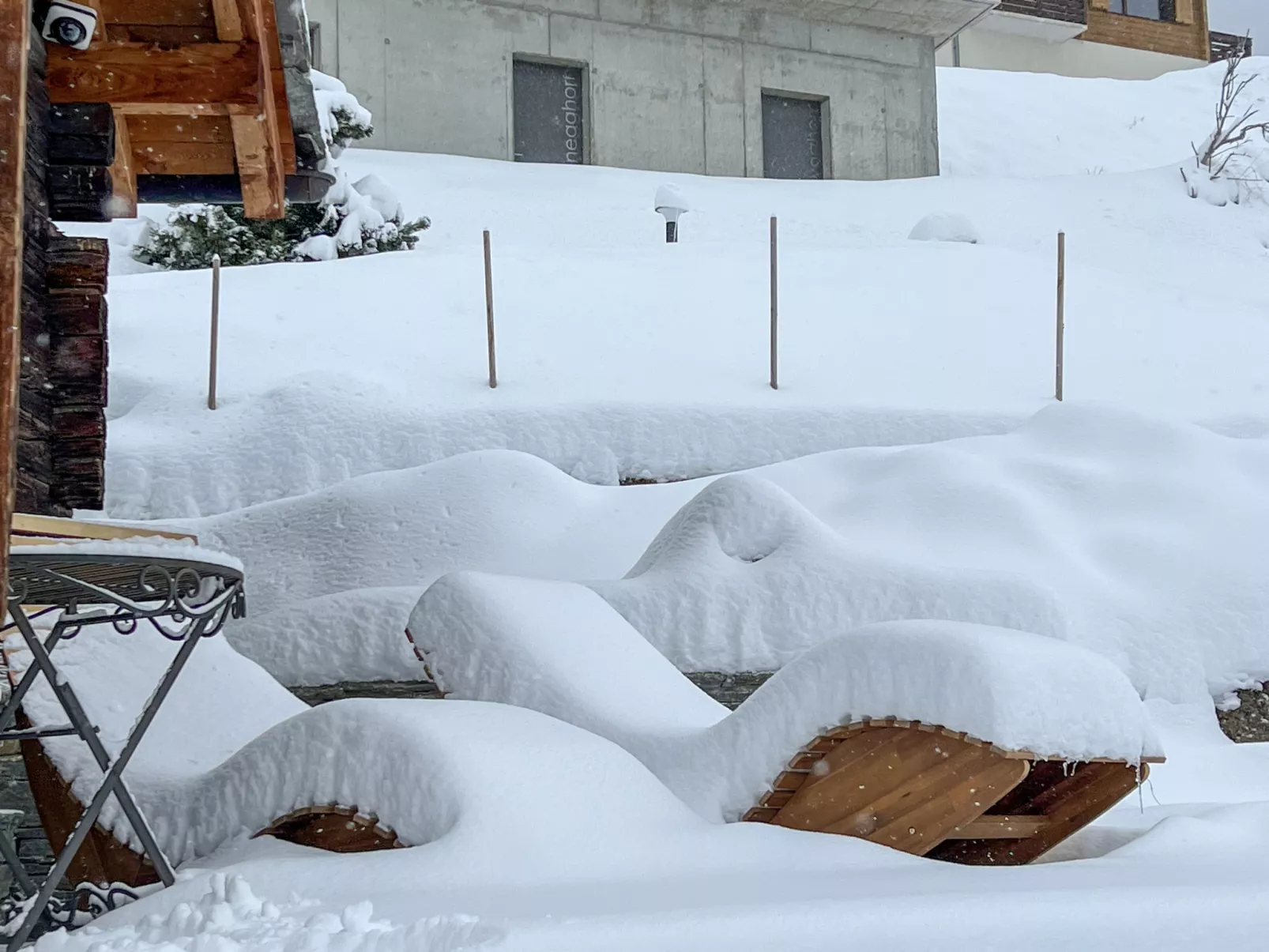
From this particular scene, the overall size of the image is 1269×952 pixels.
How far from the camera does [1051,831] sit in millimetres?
3094

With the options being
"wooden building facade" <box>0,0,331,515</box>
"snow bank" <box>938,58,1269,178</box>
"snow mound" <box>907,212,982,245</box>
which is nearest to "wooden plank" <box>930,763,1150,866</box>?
"wooden building facade" <box>0,0,331,515</box>

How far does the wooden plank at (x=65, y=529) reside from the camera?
6.99 ft

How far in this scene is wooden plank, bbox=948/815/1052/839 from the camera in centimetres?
289

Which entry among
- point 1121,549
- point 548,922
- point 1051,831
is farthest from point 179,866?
point 1121,549

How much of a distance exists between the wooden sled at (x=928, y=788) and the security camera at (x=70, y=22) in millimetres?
3039

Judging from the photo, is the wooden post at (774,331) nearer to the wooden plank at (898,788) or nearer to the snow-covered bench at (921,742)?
the snow-covered bench at (921,742)

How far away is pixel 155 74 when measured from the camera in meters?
4.21

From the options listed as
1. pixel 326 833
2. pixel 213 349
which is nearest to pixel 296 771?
pixel 326 833

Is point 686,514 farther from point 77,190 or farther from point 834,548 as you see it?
point 77,190

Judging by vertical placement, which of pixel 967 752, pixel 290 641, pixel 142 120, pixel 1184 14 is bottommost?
pixel 290 641

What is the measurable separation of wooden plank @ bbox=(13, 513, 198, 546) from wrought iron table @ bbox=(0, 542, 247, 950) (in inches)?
3.1

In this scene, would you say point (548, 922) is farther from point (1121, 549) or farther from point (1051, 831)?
point (1121, 549)

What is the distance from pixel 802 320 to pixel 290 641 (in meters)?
6.66

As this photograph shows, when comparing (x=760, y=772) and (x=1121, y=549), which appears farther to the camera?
(x=1121, y=549)
